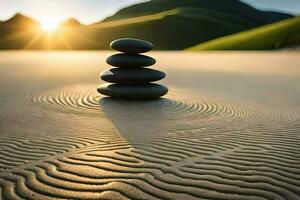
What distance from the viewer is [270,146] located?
Answer: 7.50 meters

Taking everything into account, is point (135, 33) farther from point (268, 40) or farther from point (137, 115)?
point (137, 115)

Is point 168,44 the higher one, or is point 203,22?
point 203,22

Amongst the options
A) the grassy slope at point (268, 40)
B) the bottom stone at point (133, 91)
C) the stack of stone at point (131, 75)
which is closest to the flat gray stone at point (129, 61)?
the stack of stone at point (131, 75)

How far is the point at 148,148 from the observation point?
7.27m

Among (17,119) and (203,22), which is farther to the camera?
(203,22)

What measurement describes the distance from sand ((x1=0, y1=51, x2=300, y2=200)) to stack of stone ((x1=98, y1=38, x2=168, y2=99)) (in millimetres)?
369

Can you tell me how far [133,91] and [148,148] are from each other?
19.8 ft

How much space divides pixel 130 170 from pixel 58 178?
1.09 m

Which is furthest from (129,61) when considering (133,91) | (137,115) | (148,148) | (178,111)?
(148,148)

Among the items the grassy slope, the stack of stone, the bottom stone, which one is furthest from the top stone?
the grassy slope

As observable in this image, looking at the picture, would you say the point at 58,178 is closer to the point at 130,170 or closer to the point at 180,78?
the point at 130,170

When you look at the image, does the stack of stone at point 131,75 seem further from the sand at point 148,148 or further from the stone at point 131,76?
the sand at point 148,148

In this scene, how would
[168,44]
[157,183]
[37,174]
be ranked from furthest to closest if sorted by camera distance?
[168,44] → [37,174] → [157,183]

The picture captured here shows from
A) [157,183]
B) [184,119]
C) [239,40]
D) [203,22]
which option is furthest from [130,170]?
[203,22]
